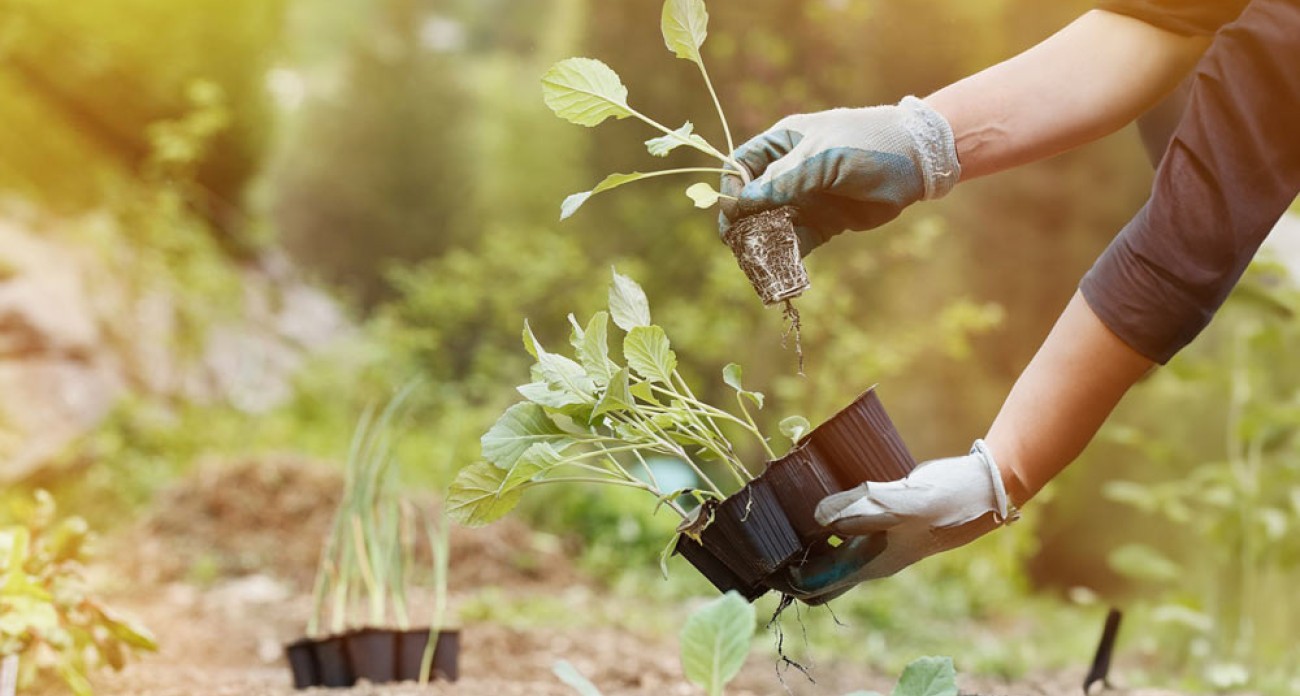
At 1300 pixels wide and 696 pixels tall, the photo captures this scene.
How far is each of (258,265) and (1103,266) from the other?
643 centimetres

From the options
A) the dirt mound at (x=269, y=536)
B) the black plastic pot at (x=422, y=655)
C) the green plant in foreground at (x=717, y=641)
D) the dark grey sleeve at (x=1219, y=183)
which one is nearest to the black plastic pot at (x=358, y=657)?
the black plastic pot at (x=422, y=655)

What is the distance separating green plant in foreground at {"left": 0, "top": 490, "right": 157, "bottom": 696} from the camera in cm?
129

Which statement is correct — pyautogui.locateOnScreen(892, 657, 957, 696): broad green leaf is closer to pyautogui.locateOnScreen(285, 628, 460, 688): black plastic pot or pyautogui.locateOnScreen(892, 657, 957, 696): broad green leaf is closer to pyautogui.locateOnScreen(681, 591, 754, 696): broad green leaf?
pyautogui.locateOnScreen(681, 591, 754, 696): broad green leaf

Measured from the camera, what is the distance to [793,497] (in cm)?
102

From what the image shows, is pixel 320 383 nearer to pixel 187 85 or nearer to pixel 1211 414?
pixel 187 85

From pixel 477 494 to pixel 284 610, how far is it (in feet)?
6.67

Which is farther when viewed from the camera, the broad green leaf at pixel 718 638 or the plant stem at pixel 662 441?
the plant stem at pixel 662 441

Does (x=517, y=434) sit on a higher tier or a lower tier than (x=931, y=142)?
lower

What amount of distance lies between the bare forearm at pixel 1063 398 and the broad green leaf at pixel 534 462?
17.1 inches

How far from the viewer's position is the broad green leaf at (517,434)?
108 cm

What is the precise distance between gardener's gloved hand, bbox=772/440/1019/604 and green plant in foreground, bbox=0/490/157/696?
2.90ft

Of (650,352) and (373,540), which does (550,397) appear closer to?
(650,352)

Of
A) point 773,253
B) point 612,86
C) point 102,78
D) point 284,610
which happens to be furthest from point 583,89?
point 102,78

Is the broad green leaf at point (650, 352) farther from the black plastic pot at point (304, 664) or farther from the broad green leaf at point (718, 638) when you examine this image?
the black plastic pot at point (304, 664)
